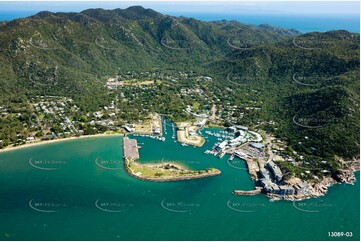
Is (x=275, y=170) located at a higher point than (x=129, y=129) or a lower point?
lower

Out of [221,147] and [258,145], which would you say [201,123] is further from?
[258,145]

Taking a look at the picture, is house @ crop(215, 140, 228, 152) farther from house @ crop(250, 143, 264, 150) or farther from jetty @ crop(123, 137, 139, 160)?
jetty @ crop(123, 137, 139, 160)

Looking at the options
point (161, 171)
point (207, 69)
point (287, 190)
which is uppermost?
point (207, 69)

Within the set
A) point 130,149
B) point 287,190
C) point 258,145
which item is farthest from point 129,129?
point 287,190

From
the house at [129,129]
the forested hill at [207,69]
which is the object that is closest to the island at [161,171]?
the house at [129,129]

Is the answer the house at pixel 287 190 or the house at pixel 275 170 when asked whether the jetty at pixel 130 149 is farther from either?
the house at pixel 287 190

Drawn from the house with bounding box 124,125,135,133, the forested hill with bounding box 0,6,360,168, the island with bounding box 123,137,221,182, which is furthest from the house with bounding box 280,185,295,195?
the house with bounding box 124,125,135,133

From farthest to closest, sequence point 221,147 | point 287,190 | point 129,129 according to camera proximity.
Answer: point 129,129 < point 221,147 < point 287,190

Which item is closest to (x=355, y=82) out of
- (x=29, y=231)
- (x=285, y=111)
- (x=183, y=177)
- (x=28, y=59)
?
(x=285, y=111)
